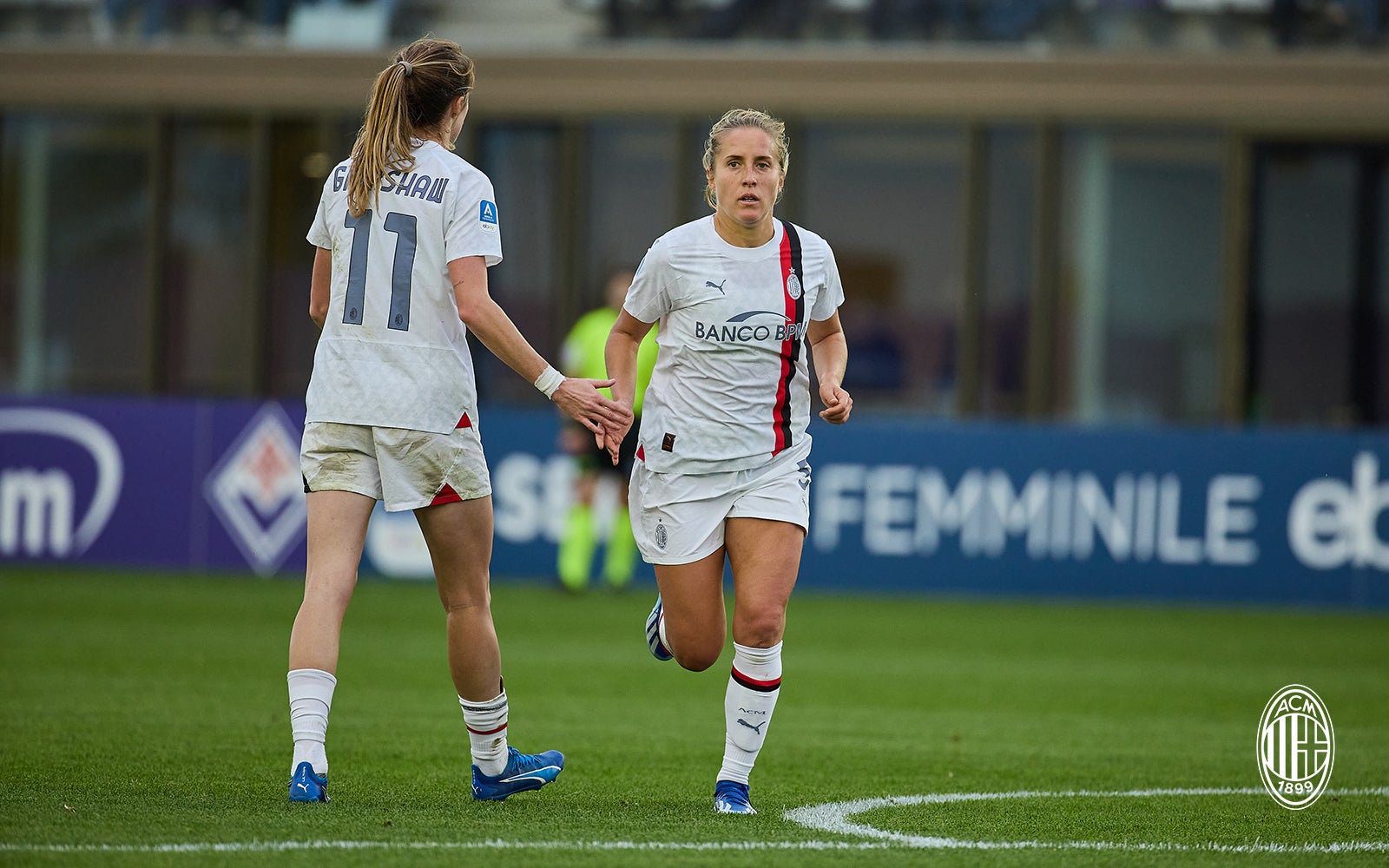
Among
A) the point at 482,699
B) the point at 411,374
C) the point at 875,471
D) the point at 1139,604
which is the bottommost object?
the point at 1139,604

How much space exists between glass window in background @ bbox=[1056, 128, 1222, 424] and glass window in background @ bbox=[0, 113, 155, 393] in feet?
30.6

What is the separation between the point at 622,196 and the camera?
1841 cm

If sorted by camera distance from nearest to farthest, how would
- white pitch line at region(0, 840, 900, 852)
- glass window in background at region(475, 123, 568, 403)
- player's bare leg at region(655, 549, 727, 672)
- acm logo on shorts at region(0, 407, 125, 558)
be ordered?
white pitch line at region(0, 840, 900, 852)
player's bare leg at region(655, 549, 727, 672)
acm logo on shorts at region(0, 407, 125, 558)
glass window in background at region(475, 123, 568, 403)

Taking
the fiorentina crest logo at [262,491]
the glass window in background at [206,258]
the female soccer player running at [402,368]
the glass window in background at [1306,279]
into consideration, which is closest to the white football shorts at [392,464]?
the female soccer player running at [402,368]

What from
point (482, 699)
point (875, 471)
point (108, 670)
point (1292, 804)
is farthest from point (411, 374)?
point (875, 471)

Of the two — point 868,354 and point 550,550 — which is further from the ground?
point 868,354

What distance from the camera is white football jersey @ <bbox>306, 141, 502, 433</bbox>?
5.33 m

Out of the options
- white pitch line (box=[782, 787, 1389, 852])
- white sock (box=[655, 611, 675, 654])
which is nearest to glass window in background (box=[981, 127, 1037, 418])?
white pitch line (box=[782, 787, 1389, 852])

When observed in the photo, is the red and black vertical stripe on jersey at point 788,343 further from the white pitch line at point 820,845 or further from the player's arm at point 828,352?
the white pitch line at point 820,845

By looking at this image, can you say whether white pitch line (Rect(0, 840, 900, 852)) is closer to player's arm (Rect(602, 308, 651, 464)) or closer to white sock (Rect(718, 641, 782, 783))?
white sock (Rect(718, 641, 782, 783))

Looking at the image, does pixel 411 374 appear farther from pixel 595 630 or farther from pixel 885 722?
pixel 595 630

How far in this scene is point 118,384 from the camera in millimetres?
19109

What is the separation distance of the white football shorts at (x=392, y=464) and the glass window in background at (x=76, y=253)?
14.3m

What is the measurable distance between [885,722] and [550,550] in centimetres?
729
